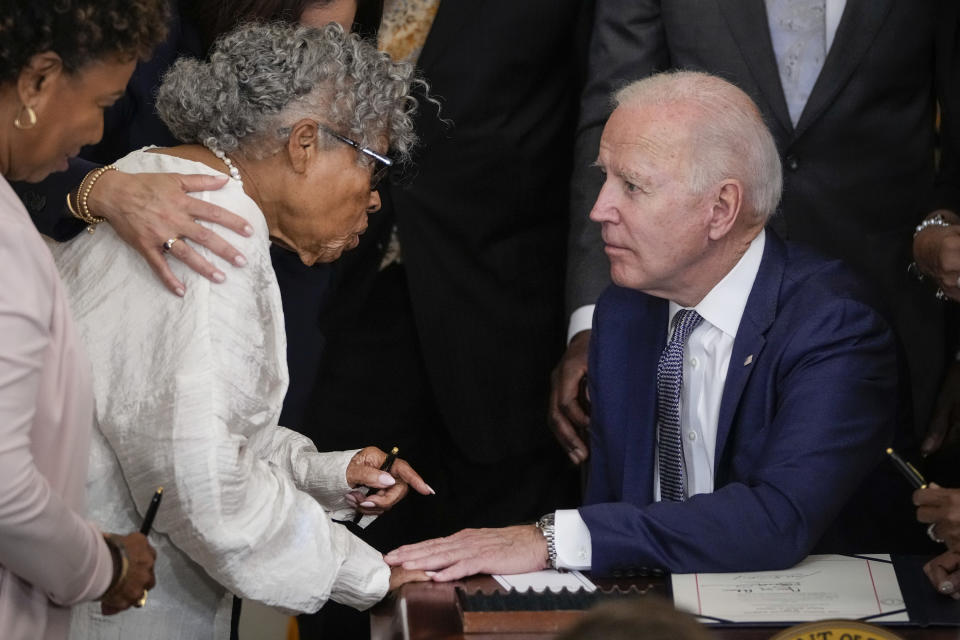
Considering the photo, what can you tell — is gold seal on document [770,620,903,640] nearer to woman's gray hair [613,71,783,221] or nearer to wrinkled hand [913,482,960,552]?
wrinkled hand [913,482,960,552]

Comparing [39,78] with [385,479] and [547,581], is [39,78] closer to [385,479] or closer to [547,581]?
[385,479]

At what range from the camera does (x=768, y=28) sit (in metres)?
3.44

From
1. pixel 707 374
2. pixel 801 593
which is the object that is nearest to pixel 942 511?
pixel 801 593

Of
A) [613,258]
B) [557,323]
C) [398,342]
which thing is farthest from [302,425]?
[613,258]

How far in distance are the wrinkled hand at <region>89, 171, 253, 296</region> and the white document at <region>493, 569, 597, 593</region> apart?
0.78m

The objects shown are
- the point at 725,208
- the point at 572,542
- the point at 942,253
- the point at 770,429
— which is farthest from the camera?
the point at 942,253

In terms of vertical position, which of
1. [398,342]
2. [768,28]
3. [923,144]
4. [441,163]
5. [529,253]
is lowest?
[398,342]

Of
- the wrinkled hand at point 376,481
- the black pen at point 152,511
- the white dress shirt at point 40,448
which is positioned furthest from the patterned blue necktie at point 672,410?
the white dress shirt at point 40,448

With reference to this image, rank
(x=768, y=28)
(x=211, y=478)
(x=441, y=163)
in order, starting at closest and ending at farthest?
(x=211, y=478) < (x=768, y=28) < (x=441, y=163)

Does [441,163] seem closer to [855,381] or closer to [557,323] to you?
[557,323]

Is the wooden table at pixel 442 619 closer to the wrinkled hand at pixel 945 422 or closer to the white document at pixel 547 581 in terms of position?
the white document at pixel 547 581

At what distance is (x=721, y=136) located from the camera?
110 inches

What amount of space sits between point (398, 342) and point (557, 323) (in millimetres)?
479

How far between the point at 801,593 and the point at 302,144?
1258 mm
